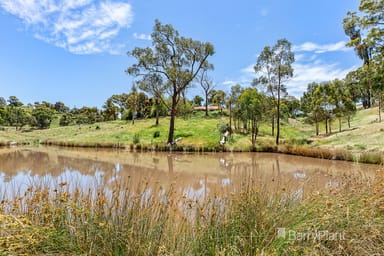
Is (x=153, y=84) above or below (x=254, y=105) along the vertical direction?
above

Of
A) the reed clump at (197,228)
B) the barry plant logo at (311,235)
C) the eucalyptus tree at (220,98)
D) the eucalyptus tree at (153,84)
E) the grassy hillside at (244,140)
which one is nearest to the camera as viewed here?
the reed clump at (197,228)

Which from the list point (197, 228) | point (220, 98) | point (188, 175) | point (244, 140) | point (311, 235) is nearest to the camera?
point (311, 235)

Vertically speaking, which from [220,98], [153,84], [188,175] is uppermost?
[220,98]

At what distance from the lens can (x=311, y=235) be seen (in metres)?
2.05

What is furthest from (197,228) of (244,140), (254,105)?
(244,140)

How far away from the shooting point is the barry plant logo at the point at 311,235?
2018mm

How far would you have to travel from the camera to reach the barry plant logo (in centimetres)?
202

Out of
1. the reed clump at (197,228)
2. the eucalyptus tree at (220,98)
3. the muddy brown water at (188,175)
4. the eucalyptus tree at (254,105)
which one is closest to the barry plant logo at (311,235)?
the reed clump at (197,228)

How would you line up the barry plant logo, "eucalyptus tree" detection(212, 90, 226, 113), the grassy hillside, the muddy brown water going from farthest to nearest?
"eucalyptus tree" detection(212, 90, 226, 113) → the grassy hillside → the muddy brown water → the barry plant logo

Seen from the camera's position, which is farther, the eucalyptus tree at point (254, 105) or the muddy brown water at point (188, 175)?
the eucalyptus tree at point (254, 105)

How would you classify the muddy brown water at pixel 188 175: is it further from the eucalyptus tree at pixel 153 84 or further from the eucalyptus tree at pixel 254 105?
the eucalyptus tree at pixel 153 84

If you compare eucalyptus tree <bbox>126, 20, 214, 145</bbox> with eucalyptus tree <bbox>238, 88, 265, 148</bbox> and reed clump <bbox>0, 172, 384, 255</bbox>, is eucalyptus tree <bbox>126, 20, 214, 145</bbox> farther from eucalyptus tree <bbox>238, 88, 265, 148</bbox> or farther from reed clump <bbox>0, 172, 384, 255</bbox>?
reed clump <bbox>0, 172, 384, 255</bbox>

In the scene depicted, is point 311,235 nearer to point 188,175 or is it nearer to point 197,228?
point 197,228

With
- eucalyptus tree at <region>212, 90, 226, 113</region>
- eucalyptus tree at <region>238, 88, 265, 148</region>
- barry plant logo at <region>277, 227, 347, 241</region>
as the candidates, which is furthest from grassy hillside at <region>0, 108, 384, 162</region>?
barry plant logo at <region>277, 227, 347, 241</region>
